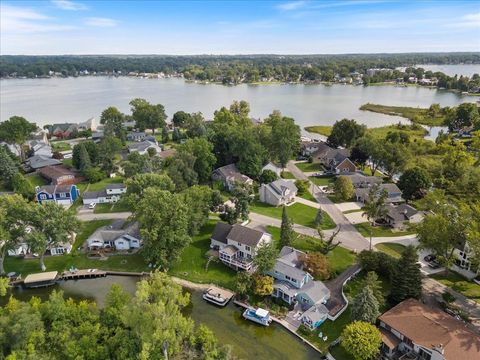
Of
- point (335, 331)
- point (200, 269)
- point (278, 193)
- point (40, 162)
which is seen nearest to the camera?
point (335, 331)

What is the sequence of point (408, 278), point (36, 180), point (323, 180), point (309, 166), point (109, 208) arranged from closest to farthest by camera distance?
1. point (408, 278)
2. point (109, 208)
3. point (323, 180)
4. point (36, 180)
5. point (309, 166)

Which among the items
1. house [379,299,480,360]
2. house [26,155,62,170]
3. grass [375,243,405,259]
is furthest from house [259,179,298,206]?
house [26,155,62,170]

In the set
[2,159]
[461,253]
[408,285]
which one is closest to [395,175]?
[461,253]

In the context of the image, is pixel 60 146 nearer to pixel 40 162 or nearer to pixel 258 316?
pixel 40 162

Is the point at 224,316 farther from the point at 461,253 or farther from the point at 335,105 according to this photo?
the point at 335,105

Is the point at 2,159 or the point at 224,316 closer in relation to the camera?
the point at 224,316

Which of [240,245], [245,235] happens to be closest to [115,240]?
[240,245]
